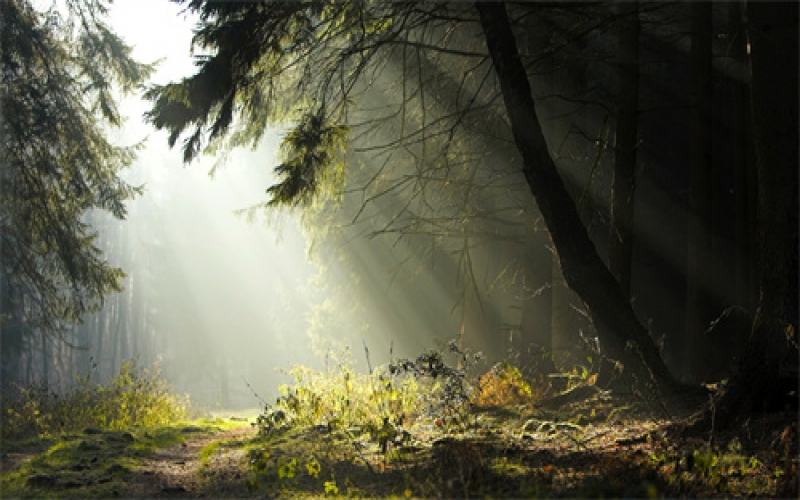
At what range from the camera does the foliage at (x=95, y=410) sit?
36.6 ft

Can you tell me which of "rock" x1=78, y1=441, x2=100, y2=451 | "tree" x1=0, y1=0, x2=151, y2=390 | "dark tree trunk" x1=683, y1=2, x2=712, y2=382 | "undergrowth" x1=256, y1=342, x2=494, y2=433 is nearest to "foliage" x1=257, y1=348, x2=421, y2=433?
"undergrowth" x1=256, y1=342, x2=494, y2=433

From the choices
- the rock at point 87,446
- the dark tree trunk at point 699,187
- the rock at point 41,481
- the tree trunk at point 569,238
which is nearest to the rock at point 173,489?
the rock at point 41,481

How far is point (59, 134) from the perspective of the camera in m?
11.6

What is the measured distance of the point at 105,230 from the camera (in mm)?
42062

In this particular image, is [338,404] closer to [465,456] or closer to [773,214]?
[465,456]

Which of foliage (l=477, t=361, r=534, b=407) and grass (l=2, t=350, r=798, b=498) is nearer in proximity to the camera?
grass (l=2, t=350, r=798, b=498)

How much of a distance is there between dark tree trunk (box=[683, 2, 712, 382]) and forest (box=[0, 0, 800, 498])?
0.05 metres

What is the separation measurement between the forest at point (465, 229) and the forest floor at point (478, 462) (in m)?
A: 0.03

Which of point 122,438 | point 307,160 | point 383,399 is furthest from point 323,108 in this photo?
point 122,438

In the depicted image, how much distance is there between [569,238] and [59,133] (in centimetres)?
910

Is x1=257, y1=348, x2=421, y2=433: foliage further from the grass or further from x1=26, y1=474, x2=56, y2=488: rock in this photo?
x1=26, y1=474, x2=56, y2=488: rock

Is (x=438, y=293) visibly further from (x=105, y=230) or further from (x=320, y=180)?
(x=105, y=230)

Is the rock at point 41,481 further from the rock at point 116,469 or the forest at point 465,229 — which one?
the rock at point 116,469

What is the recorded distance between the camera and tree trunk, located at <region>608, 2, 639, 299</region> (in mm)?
8523
